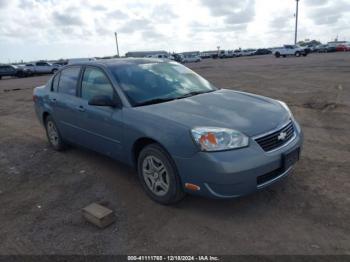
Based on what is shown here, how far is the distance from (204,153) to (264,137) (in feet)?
2.27

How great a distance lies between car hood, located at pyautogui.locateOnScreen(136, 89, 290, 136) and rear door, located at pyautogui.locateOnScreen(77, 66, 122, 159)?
1.69 feet

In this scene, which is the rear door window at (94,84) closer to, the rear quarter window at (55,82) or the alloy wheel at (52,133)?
the rear quarter window at (55,82)

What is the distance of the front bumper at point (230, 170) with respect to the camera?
3098mm

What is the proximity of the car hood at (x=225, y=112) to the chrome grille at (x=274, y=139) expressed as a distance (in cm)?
7

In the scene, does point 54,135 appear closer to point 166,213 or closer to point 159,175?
point 159,175

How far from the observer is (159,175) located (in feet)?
12.2

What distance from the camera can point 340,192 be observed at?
12.5ft

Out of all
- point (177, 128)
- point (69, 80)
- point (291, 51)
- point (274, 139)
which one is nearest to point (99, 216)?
point (177, 128)

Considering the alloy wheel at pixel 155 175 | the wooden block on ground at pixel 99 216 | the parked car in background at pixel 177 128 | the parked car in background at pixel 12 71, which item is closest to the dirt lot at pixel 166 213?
the wooden block on ground at pixel 99 216

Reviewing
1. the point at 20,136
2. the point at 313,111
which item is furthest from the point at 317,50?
the point at 20,136

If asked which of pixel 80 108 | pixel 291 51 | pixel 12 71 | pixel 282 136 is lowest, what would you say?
pixel 291 51

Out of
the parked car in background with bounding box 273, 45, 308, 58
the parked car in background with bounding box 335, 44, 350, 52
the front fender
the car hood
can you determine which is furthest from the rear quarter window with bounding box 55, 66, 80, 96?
the parked car in background with bounding box 335, 44, 350, 52

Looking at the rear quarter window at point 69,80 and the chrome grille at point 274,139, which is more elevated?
the rear quarter window at point 69,80

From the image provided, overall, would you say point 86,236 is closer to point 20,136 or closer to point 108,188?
point 108,188
